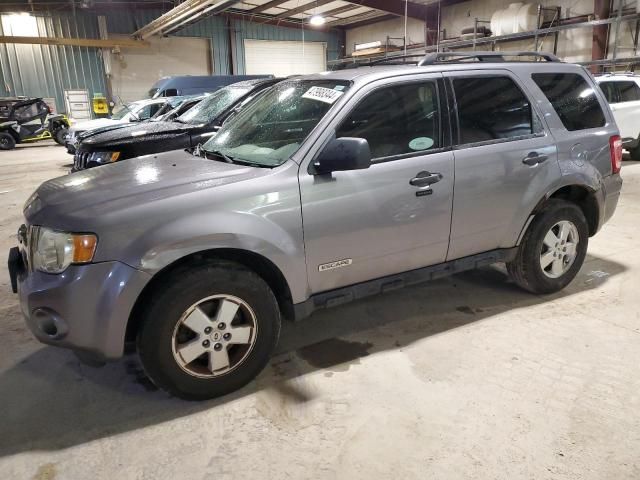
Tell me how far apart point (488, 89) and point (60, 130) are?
16.4m

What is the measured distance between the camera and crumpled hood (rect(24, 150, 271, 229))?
2250mm

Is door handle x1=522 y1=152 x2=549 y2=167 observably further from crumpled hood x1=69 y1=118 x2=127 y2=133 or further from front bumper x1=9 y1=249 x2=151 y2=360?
crumpled hood x1=69 y1=118 x2=127 y2=133

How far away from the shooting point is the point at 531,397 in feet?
8.04

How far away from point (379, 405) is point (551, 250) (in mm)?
1916

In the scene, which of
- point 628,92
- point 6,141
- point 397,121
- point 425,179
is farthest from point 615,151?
point 6,141

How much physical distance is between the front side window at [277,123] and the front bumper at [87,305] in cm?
96

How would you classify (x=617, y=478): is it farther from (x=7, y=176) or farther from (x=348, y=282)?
(x=7, y=176)

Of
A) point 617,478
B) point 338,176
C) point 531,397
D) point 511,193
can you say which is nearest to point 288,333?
point 338,176

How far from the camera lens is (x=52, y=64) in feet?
63.5

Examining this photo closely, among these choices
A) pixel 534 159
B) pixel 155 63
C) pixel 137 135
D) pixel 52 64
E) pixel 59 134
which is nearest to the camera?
pixel 534 159

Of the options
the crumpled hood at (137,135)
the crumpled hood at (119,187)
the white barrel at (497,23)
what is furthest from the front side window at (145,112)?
the white barrel at (497,23)

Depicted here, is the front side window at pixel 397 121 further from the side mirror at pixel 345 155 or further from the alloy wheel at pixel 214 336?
the alloy wheel at pixel 214 336

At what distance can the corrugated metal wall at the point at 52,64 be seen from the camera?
1872 centimetres

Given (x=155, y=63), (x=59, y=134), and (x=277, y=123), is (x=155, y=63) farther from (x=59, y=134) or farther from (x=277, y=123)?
(x=277, y=123)
